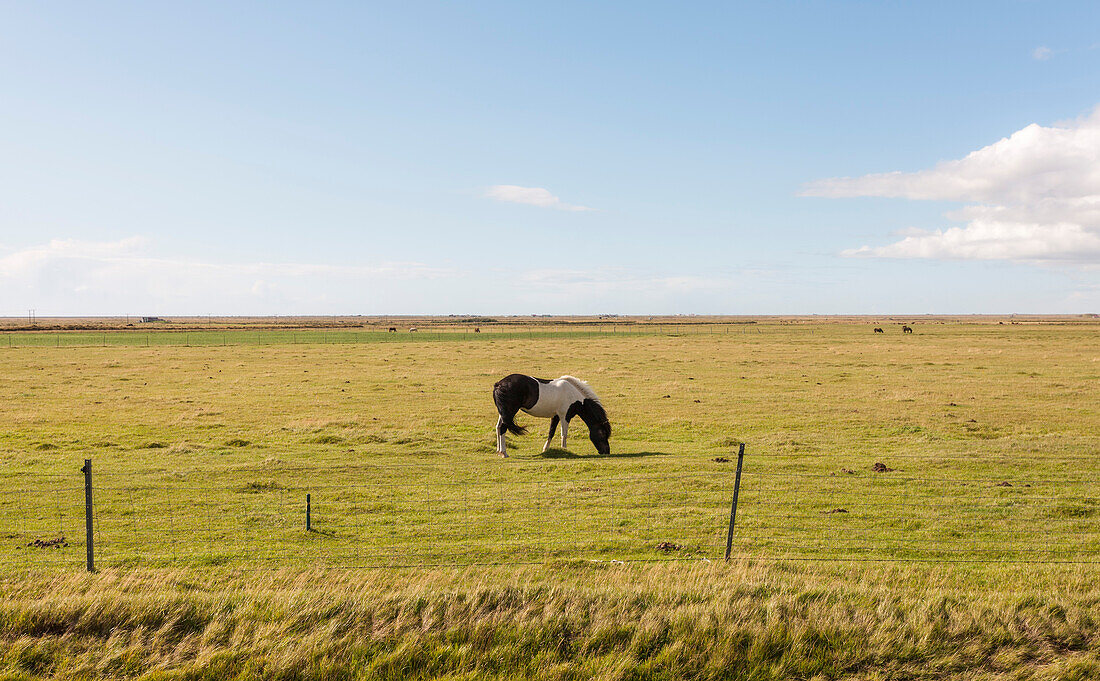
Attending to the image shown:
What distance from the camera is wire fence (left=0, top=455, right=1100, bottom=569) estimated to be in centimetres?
1065

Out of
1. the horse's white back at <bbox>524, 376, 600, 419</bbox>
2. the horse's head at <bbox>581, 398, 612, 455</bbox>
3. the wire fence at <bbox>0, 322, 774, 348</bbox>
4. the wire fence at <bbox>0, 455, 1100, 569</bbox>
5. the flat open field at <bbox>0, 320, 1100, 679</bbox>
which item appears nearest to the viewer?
the flat open field at <bbox>0, 320, 1100, 679</bbox>

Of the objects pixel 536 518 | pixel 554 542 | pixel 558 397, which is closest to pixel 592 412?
pixel 558 397

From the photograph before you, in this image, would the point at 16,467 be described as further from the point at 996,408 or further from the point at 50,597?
the point at 996,408

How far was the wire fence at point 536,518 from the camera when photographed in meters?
10.6

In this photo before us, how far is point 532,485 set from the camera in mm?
15586

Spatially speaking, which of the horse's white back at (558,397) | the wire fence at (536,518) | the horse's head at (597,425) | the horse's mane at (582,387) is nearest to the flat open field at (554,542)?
the wire fence at (536,518)

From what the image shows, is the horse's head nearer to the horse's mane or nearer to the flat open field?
the horse's mane

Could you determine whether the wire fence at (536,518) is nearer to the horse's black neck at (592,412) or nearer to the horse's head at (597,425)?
the horse's head at (597,425)

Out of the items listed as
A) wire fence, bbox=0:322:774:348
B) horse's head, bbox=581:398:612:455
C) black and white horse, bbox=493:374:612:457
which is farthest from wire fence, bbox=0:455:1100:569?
wire fence, bbox=0:322:774:348

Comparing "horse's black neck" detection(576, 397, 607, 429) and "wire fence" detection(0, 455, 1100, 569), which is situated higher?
"horse's black neck" detection(576, 397, 607, 429)

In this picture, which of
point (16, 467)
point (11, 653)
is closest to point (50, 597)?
point (11, 653)

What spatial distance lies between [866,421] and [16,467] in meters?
27.9

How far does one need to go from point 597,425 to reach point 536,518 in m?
7.31

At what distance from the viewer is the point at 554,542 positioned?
1113 centimetres
